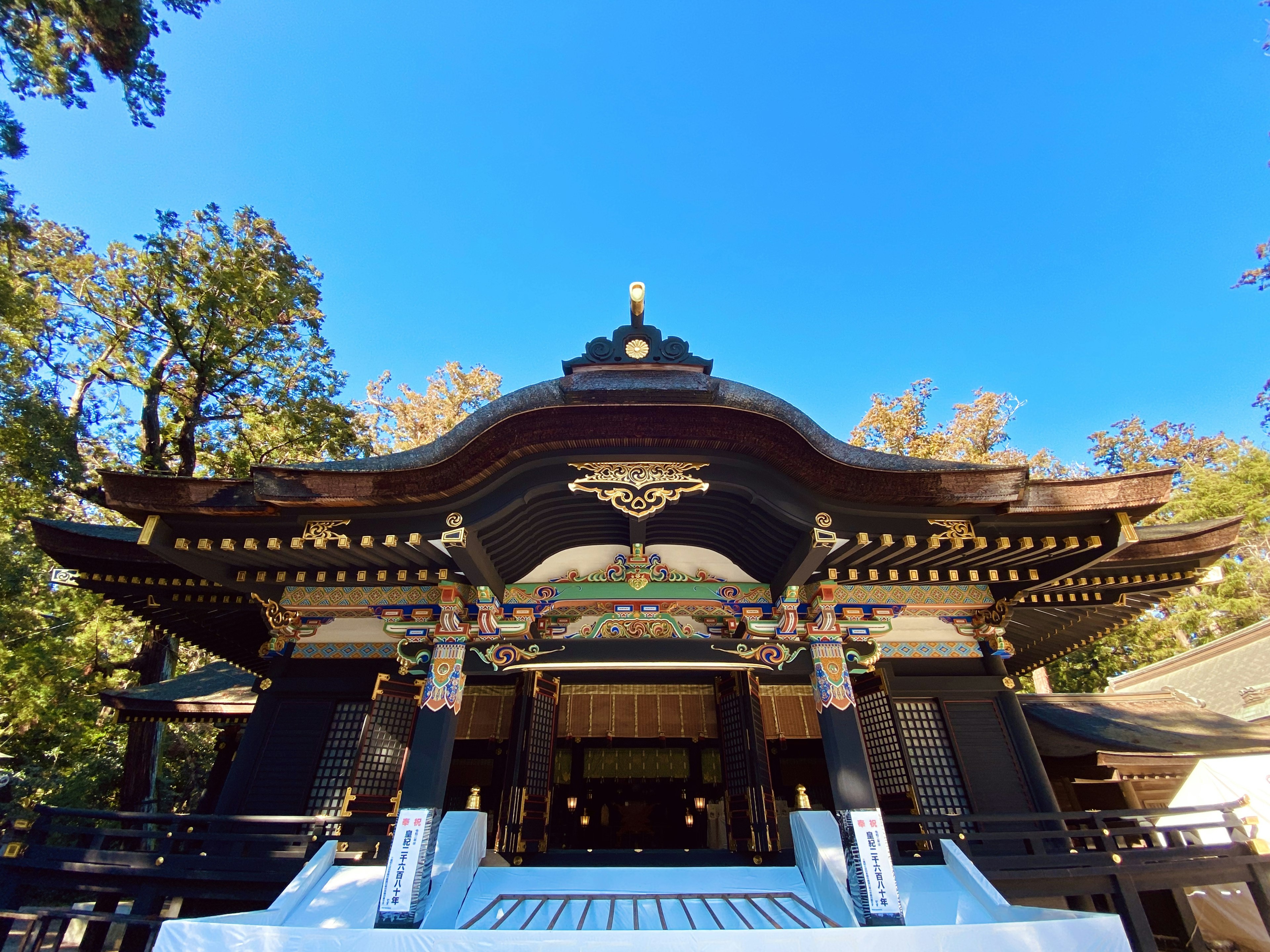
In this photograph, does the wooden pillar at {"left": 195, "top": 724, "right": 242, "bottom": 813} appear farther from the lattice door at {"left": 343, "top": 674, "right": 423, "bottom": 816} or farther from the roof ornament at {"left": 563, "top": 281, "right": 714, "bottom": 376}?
the roof ornament at {"left": 563, "top": 281, "right": 714, "bottom": 376}

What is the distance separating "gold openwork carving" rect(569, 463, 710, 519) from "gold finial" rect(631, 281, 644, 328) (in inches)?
73.9

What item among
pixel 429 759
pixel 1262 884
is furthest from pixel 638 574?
pixel 1262 884

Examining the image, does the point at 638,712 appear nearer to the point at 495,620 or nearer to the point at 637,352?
the point at 495,620

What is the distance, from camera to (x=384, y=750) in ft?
24.8

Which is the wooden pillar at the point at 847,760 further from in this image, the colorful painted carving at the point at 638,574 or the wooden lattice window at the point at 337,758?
the wooden lattice window at the point at 337,758


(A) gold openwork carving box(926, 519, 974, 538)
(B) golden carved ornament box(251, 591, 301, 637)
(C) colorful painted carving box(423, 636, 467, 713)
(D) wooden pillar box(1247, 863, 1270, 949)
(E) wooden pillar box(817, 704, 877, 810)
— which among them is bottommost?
(D) wooden pillar box(1247, 863, 1270, 949)

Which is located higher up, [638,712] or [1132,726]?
[638,712]

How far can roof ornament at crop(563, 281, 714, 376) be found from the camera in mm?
6680

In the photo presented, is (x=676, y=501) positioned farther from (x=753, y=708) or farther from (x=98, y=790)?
(x=98, y=790)

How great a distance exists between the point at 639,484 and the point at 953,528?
3.38 metres

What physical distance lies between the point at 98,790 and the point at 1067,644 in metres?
23.5

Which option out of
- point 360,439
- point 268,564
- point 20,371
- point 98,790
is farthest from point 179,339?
point 98,790

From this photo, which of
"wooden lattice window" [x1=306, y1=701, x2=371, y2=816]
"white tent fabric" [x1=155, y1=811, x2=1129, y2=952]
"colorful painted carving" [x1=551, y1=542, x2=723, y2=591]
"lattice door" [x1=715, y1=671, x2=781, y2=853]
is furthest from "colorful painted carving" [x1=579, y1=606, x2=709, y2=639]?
"wooden lattice window" [x1=306, y1=701, x2=371, y2=816]

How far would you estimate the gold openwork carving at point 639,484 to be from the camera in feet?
20.2
